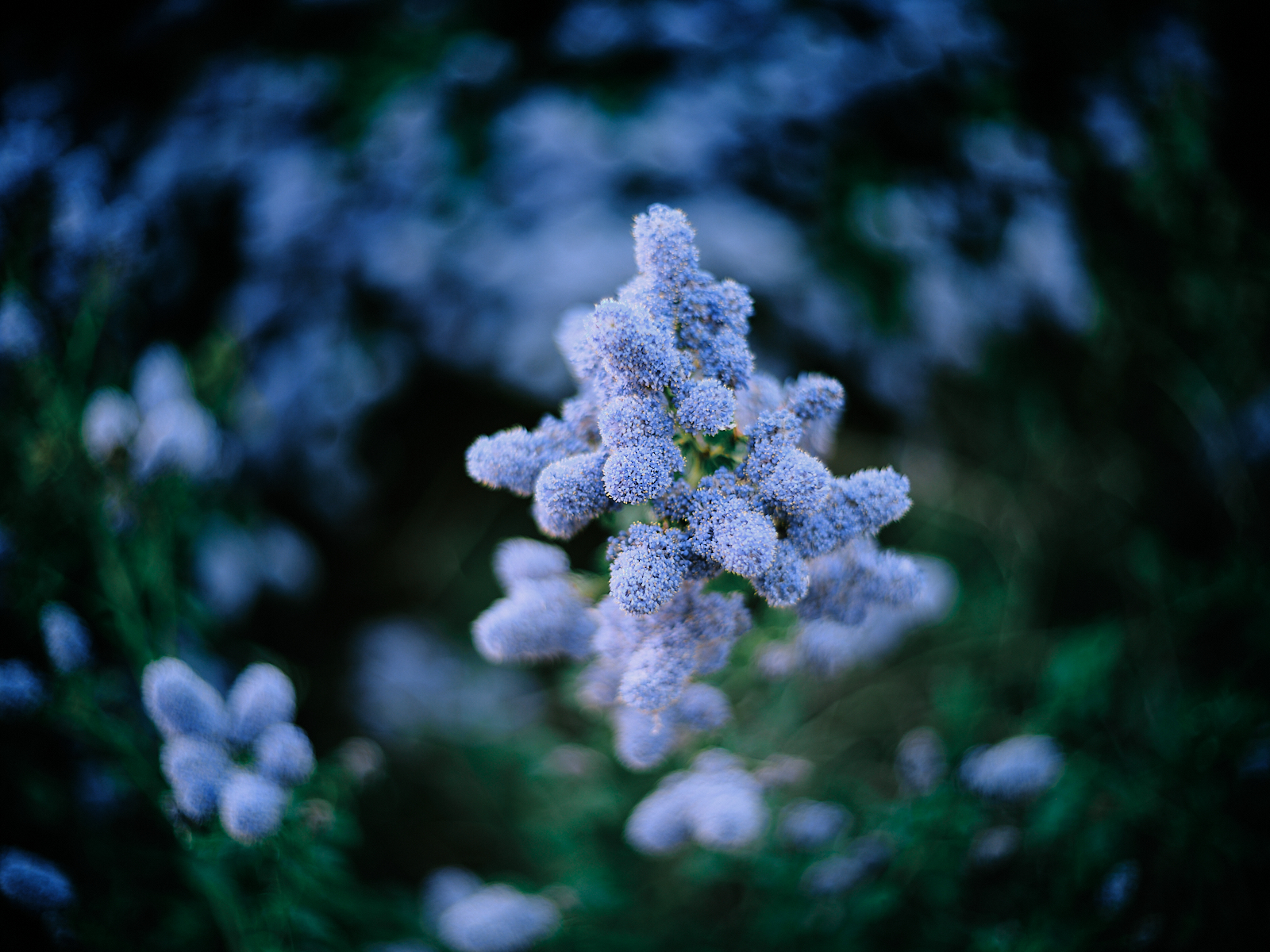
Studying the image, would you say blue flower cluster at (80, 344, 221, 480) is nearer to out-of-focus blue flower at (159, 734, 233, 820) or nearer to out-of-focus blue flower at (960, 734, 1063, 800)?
out-of-focus blue flower at (159, 734, 233, 820)

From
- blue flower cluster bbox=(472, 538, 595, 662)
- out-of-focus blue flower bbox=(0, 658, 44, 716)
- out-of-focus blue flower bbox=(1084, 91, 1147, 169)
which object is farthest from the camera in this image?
out-of-focus blue flower bbox=(1084, 91, 1147, 169)

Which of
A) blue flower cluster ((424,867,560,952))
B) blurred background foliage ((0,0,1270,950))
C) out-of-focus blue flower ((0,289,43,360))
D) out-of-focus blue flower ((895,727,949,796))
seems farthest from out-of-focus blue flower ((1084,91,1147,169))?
out-of-focus blue flower ((0,289,43,360))

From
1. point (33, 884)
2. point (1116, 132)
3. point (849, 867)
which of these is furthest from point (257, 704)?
point (1116, 132)

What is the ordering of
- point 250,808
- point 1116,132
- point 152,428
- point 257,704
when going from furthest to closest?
point 1116,132 < point 152,428 < point 257,704 < point 250,808

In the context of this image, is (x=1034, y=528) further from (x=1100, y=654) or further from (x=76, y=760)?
(x=76, y=760)

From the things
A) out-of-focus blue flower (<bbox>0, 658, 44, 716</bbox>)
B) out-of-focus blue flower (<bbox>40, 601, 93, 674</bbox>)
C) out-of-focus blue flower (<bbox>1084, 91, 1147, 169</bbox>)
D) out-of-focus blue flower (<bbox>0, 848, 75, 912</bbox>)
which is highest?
out-of-focus blue flower (<bbox>1084, 91, 1147, 169</bbox>)

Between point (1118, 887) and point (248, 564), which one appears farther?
point (248, 564)

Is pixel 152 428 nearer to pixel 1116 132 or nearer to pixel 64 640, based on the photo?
pixel 64 640

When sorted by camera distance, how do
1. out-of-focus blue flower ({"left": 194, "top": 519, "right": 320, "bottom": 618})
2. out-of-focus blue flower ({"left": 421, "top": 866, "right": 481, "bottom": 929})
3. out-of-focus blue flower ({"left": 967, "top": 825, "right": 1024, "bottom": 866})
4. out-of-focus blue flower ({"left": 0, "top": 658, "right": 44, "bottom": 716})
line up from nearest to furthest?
1. out-of-focus blue flower ({"left": 0, "top": 658, "right": 44, "bottom": 716})
2. out-of-focus blue flower ({"left": 967, "top": 825, "right": 1024, "bottom": 866})
3. out-of-focus blue flower ({"left": 421, "top": 866, "right": 481, "bottom": 929})
4. out-of-focus blue flower ({"left": 194, "top": 519, "right": 320, "bottom": 618})
